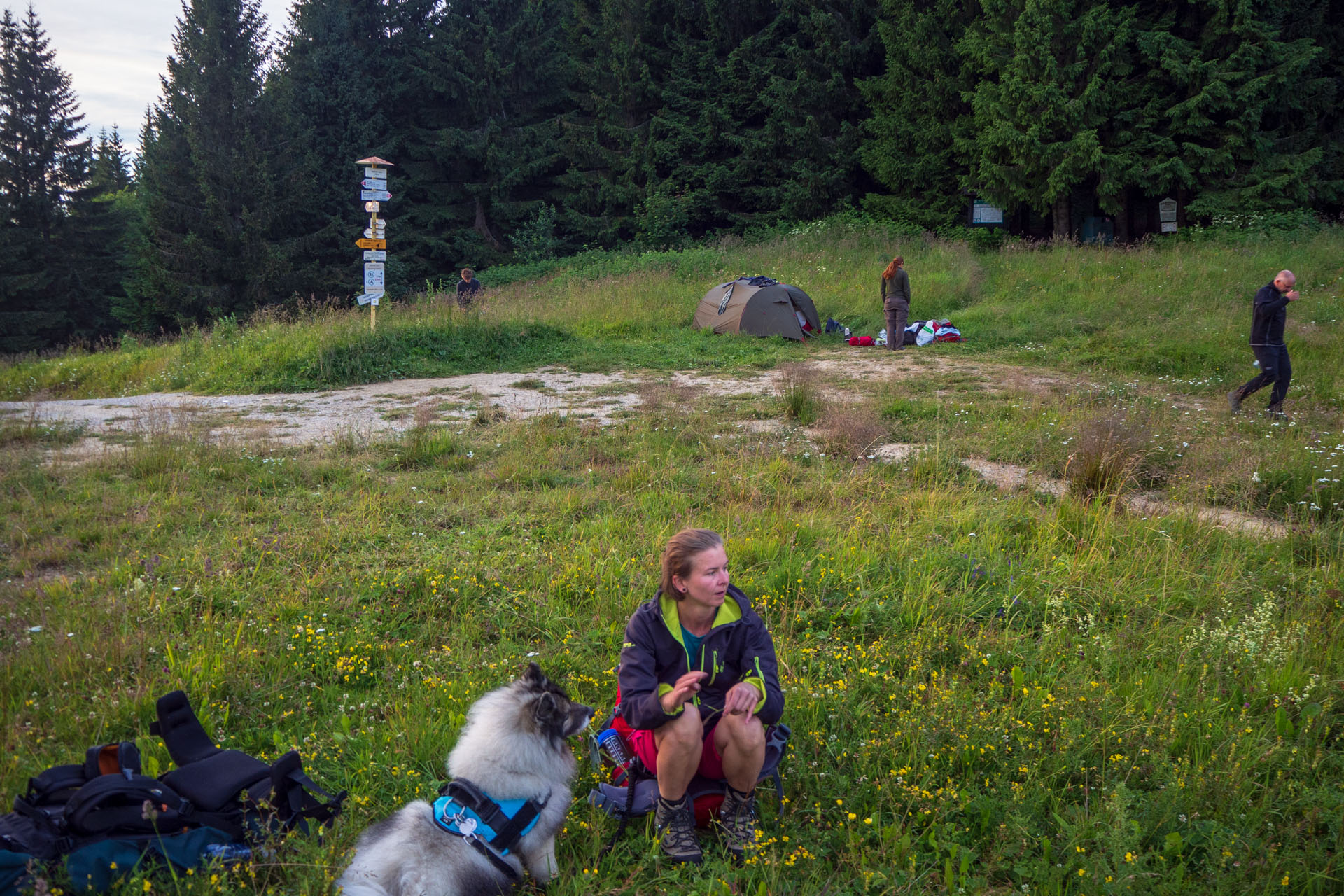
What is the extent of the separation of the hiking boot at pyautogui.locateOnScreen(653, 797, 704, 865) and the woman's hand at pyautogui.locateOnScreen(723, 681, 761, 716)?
385mm

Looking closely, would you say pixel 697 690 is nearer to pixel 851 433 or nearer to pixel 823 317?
pixel 851 433

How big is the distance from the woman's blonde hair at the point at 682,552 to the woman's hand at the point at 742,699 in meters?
0.37

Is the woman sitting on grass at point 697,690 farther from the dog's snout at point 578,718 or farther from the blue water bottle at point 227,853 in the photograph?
the blue water bottle at point 227,853

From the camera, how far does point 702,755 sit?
2879mm

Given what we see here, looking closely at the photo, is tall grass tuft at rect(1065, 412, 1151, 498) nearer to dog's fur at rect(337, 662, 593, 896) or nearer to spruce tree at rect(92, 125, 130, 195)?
dog's fur at rect(337, 662, 593, 896)

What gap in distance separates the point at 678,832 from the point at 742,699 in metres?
0.53

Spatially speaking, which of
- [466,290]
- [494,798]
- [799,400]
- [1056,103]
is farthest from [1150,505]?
[1056,103]

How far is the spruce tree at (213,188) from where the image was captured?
95.0 feet

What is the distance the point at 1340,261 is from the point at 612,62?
25025mm

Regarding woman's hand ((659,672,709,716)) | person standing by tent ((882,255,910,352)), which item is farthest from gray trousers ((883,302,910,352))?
woman's hand ((659,672,709,716))

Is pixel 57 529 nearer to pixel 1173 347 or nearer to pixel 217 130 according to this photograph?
pixel 1173 347

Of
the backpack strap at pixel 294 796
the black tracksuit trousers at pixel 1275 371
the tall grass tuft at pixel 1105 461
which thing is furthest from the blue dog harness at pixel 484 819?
the black tracksuit trousers at pixel 1275 371

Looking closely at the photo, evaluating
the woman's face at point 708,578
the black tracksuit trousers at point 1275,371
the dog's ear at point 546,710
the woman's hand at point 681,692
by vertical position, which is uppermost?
the black tracksuit trousers at point 1275,371

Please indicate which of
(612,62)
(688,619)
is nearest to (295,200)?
(612,62)
